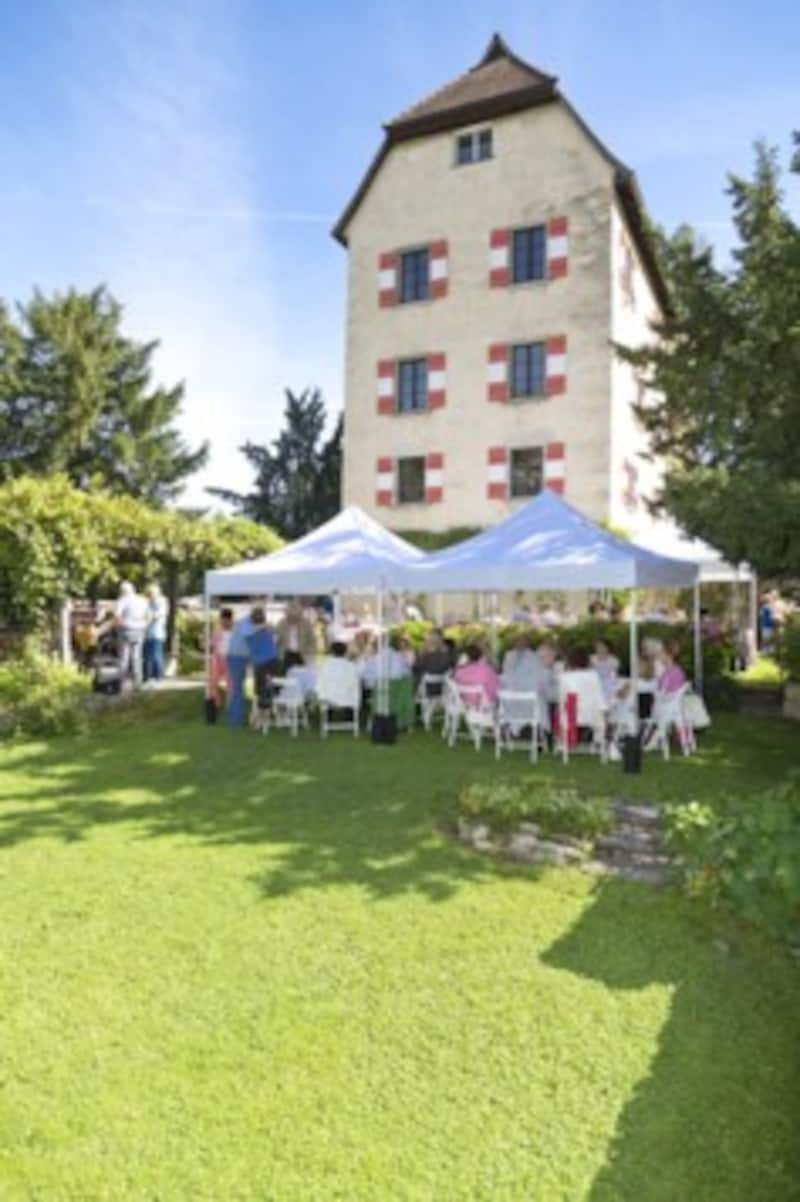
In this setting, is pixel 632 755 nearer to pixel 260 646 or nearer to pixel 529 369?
pixel 260 646

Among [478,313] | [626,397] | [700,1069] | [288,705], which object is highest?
[478,313]

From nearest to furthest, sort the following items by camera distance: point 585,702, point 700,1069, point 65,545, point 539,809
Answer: point 700,1069
point 539,809
point 585,702
point 65,545

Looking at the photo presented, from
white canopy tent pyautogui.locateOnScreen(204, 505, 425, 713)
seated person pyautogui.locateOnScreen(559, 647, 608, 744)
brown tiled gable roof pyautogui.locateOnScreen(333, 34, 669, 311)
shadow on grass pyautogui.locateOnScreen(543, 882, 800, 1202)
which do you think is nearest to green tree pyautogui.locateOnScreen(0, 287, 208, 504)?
brown tiled gable roof pyautogui.locateOnScreen(333, 34, 669, 311)

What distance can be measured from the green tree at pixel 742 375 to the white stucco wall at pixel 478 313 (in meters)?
5.79

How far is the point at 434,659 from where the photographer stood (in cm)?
1150

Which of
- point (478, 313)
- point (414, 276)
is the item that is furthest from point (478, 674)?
point (414, 276)

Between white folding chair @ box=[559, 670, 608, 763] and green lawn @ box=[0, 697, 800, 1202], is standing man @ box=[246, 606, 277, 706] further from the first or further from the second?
green lawn @ box=[0, 697, 800, 1202]

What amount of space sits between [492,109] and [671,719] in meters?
16.6

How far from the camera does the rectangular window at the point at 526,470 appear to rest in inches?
784

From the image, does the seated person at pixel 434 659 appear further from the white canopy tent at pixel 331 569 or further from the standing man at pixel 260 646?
the standing man at pixel 260 646

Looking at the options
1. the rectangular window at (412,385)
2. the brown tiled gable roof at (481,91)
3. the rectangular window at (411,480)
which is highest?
the brown tiled gable roof at (481,91)

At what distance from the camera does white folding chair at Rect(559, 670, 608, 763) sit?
927cm

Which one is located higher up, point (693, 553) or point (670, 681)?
point (693, 553)

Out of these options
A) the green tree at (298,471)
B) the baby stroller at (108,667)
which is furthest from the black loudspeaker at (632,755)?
the green tree at (298,471)
